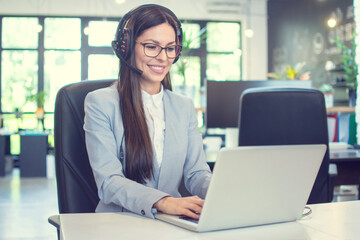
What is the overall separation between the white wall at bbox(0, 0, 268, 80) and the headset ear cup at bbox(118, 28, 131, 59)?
24.4 feet

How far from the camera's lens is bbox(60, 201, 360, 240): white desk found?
2.88 ft

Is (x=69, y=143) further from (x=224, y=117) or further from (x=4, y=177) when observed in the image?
(x=4, y=177)

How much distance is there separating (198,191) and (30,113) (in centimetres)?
769

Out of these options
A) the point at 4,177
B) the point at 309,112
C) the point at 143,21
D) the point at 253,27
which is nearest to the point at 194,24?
the point at 253,27

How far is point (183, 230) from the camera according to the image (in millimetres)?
917

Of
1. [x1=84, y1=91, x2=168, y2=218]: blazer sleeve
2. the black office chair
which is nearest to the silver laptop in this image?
[x1=84, y1=91, x2=168, y2=218]: blazer sleeve

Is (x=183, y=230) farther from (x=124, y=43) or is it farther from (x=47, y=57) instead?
(x=47, y=57)

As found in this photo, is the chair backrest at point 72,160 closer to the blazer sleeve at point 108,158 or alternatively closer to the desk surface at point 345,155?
the blazer sleeve at point 108,158

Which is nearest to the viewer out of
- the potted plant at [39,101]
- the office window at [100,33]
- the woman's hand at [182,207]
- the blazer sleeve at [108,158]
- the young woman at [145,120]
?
the woman's hand at [182,207]

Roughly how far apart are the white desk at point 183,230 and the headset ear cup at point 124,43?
22.6 inches

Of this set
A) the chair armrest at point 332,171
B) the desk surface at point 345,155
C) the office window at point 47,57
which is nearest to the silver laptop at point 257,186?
the chair armrest at point 332,171

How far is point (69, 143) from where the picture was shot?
1445mm

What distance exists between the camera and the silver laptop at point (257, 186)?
2.84 ft

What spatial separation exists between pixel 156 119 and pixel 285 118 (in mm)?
791
